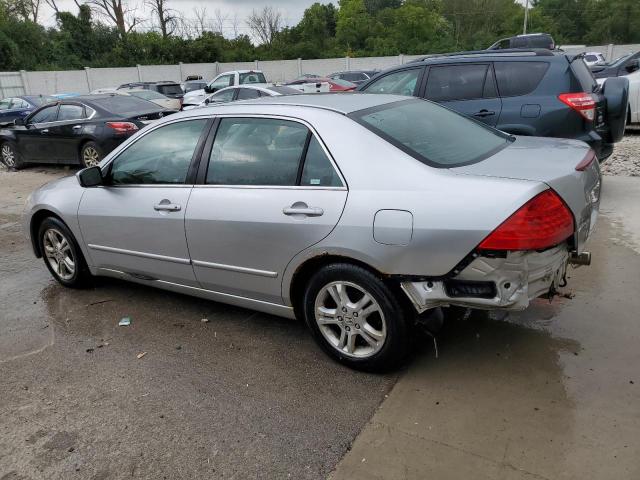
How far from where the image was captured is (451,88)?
676cm

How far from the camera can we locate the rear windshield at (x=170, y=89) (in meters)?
21.6

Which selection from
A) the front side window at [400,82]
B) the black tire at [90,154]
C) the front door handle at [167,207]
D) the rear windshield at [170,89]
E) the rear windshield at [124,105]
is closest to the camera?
the front door handle at [167,207]

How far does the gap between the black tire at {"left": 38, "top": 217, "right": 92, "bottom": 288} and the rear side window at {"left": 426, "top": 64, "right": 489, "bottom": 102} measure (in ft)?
14.9

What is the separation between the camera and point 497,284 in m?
2.78

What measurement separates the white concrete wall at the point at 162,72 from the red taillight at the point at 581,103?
2531cm

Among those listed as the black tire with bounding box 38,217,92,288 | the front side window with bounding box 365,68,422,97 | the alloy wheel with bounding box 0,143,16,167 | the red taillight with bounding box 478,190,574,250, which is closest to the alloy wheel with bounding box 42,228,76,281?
the black tire with bounding box 38,217,92,288

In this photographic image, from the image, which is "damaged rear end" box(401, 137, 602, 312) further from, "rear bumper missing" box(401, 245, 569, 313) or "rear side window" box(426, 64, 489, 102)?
"rear side window" box(426, 64, 489, 102)

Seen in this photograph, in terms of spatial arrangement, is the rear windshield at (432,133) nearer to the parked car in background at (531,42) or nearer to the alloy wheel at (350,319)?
the alloy wheel at (350,319)

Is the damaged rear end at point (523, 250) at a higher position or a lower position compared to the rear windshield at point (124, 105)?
lower

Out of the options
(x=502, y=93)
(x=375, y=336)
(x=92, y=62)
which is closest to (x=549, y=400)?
(x=375, y=336)

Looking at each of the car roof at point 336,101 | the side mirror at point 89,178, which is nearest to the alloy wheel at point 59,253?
the side mirror at point 89,178

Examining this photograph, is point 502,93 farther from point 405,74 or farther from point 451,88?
point 405,74

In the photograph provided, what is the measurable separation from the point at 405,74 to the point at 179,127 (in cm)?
411

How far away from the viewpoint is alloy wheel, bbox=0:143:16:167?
39.7 feet
